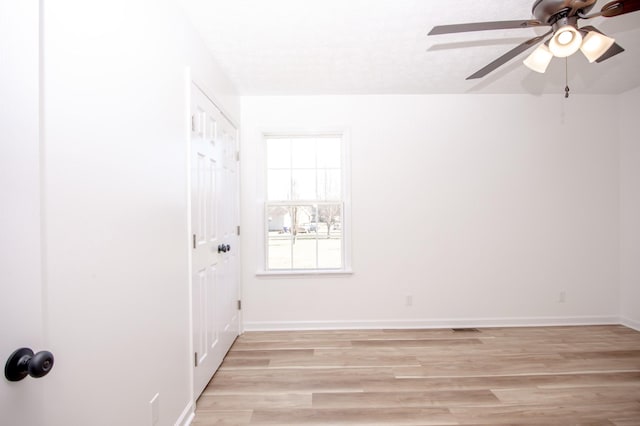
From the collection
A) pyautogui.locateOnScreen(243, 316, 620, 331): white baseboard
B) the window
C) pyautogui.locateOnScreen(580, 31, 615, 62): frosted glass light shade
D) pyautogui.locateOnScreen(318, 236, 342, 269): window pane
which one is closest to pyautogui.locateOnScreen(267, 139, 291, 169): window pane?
the window

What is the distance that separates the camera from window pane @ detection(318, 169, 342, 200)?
347cm

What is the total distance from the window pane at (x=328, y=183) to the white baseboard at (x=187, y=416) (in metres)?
2.28

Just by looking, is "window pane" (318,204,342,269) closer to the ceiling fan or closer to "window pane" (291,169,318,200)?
"window pane" (291,169,318,200)

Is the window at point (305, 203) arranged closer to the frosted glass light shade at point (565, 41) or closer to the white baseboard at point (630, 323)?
the frosted glass light shade at point (565, 41)

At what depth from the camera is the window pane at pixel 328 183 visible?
347 cm

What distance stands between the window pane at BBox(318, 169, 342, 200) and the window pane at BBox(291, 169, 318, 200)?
69 mm

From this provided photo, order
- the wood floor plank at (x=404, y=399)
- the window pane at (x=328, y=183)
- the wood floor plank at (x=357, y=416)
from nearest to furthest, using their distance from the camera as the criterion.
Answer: the wood floor plank at (x=357, y=416), the wood floor plank at (x=404, y=399), the window pane at (x=328, y=183)

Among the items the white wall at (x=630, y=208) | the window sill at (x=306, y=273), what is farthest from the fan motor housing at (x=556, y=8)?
the white wall at (x=630, y=208)

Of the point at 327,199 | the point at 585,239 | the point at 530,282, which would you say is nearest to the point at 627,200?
the point at 585,239

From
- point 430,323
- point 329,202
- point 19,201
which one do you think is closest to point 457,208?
point 430,323

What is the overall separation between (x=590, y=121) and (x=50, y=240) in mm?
4787

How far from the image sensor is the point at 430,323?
337cm

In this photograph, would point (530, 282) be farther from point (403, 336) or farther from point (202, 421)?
point (202, 421)

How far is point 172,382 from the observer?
1.71m
